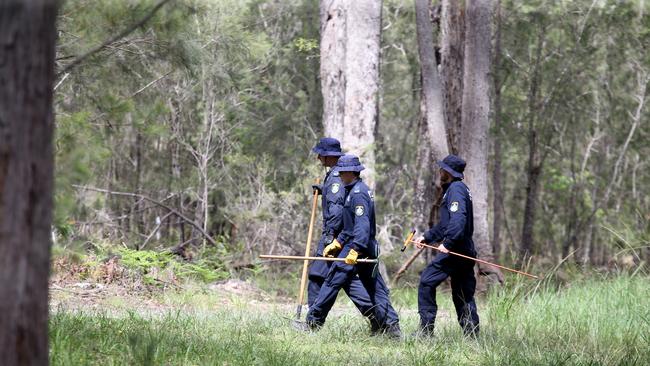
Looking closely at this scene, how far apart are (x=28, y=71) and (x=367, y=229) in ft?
19.1

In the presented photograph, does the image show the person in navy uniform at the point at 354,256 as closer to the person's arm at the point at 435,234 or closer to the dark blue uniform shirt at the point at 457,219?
the person's arm at the point at 435,234

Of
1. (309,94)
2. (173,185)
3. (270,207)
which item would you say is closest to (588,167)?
(309,94)

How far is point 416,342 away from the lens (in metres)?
8.58

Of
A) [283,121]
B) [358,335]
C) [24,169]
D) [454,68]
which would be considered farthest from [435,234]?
[283,121]

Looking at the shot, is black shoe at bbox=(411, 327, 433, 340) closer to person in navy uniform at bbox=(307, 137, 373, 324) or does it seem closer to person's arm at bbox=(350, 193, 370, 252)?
person's arm at bbox=(350, 193, 370, 252)

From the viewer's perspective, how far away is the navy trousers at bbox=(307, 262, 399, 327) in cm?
930

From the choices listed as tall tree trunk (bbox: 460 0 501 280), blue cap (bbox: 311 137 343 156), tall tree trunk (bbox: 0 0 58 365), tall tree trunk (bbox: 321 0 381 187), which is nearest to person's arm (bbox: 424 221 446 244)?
blue cap (bbox: 311 137 343 156)

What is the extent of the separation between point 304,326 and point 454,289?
1.51 metres

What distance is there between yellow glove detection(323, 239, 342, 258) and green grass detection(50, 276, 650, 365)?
27.9 inches

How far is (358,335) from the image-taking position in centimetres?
907

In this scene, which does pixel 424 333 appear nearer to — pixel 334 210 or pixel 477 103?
pixel 334 210

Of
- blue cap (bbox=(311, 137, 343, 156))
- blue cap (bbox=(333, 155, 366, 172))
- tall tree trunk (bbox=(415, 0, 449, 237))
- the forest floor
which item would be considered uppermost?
tall tree trunk (bbox=(415, 0, 449, 237))

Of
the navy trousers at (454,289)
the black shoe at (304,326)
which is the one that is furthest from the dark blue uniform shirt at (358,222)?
the black shoe at (304,326)

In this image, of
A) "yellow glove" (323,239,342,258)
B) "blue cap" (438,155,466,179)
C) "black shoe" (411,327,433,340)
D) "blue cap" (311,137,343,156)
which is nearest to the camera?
"black shoe" (411,327,433,340)
